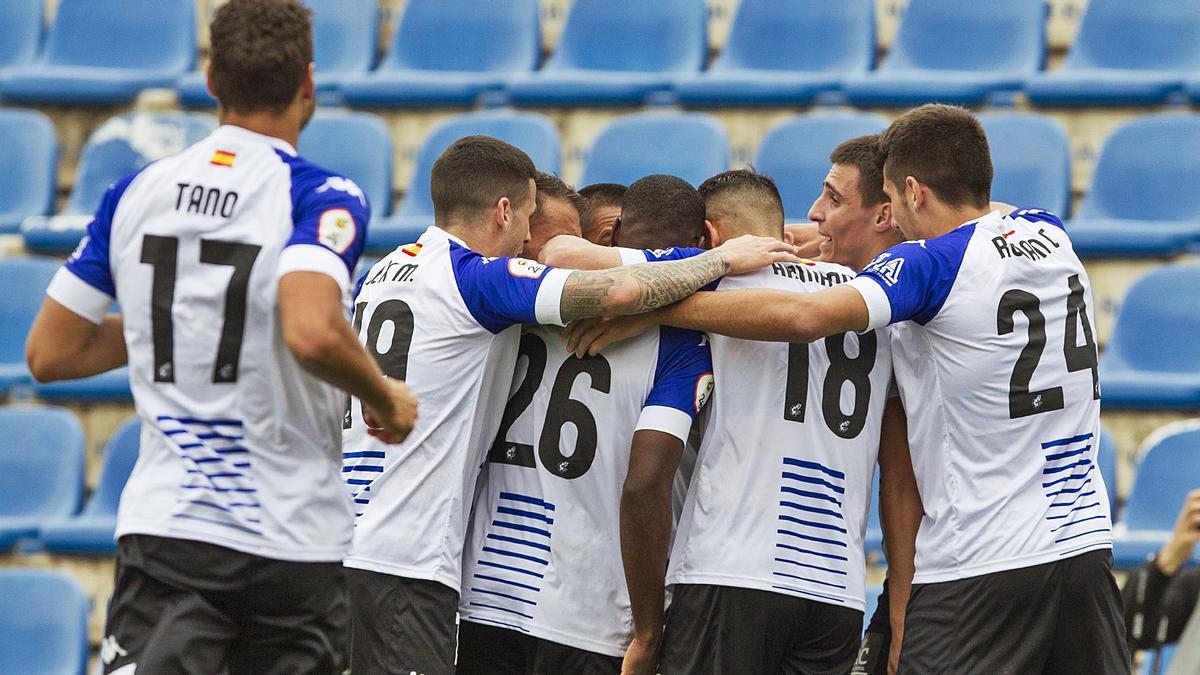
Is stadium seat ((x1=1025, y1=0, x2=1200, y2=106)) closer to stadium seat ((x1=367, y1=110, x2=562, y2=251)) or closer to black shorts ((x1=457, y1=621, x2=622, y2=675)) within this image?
stadium seat ((x1=367, y1=110, x2=562, y2=251))

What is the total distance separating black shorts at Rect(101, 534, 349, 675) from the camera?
140 inches

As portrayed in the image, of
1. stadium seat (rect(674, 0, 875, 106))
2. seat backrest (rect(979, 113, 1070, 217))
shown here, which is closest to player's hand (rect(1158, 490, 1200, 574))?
seat backrest (rect(979, 113, 1070, 217))

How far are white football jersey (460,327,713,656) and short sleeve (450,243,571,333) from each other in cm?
29

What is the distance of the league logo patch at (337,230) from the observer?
355 centimetres

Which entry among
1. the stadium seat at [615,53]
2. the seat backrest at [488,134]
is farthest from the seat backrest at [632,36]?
the seat backrest at [488,134]

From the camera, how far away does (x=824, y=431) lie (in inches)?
182

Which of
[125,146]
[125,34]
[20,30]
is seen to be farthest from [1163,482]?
[20,30]

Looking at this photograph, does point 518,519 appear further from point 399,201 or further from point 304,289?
point 399,201

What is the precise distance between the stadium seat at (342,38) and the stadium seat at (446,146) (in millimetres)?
Answer: 1082

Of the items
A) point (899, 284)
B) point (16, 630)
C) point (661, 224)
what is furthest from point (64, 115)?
point (899, 284)

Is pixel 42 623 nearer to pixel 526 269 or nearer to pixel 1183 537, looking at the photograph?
pixel 526 269

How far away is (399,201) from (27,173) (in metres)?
2.30

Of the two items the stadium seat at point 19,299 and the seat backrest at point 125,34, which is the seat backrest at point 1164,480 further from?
the seat backrest at point 125,34

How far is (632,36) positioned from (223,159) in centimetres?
609
